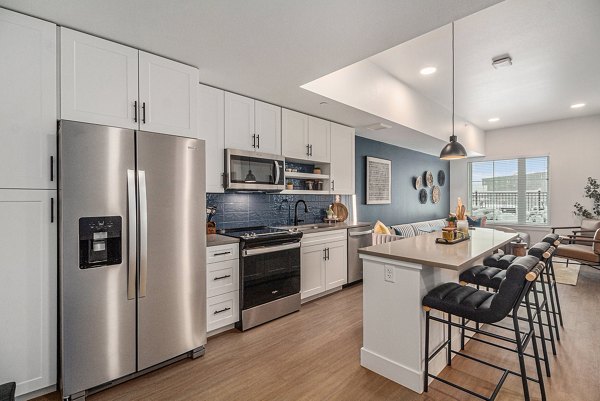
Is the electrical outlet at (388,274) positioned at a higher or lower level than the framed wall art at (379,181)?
lower

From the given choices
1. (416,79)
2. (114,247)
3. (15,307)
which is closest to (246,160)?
(114,247)

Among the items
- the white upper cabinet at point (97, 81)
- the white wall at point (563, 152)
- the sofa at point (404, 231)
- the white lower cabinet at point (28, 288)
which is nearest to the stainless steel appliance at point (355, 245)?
the sofa at point (404, 231)

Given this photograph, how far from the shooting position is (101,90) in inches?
84.2

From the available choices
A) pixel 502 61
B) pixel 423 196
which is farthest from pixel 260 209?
pixel 423 196

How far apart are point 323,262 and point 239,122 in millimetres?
2056

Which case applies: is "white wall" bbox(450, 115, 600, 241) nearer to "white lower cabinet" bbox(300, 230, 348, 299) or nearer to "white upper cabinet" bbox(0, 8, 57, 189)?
"white lower cabinet" bbox(300, 230, 348, 299)

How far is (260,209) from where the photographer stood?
3867mm

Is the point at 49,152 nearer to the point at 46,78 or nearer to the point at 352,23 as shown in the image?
the point at 46,78

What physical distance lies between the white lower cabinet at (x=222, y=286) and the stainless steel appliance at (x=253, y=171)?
713 millimetres

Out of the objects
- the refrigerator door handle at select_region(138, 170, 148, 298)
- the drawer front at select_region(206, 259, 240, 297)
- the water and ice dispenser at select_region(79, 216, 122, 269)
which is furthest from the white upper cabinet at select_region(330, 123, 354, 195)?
the water and ice dispenser at select_region(79, 216, 122, 269)

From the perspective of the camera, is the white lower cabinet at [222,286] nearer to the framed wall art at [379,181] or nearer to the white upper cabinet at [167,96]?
the white upper cabinet at [167,96]

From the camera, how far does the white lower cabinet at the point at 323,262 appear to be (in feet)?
12.1

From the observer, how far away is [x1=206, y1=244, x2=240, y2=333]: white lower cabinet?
2764mm

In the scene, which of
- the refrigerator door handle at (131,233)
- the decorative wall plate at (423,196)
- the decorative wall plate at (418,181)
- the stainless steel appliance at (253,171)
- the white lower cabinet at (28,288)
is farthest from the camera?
the decorative wall plate at (423,196)
